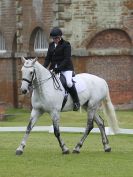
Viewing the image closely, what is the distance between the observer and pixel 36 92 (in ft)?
59.9

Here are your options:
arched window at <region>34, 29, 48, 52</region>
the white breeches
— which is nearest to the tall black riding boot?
the white breeches

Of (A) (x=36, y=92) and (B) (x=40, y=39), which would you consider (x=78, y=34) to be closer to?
(B) (x=40, y=39)

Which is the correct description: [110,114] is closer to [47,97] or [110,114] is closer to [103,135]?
[103,135]

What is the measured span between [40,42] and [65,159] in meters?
23.2

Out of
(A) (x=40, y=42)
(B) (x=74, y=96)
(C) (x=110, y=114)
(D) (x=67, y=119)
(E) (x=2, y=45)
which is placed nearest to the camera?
(B) (x=74, y=96)

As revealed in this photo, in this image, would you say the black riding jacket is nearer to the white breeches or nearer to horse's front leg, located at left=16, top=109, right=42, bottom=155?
the white breeches

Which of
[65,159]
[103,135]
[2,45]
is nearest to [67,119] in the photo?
[2,45]

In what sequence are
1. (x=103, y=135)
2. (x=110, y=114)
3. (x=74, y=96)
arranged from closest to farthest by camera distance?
(x=74, y=96), (x=103, y=135), (x=110, y=114)

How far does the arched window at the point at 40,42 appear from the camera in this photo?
39.9 meters

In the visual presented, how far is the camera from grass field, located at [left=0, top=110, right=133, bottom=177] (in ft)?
50.6

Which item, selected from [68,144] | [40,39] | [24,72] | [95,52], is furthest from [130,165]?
[40,39]

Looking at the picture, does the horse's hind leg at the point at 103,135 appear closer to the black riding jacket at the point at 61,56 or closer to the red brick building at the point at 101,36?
the black riding jacket at the point at 61,56

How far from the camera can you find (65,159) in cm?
1744

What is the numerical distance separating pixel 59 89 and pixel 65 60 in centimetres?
71
